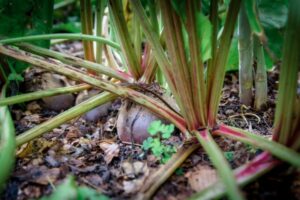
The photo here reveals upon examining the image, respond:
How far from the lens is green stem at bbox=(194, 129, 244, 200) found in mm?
597

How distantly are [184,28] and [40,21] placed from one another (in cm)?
57

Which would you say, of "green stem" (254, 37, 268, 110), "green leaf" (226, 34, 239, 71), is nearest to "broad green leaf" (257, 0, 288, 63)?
"green stem" (254, 37, 268, 110)

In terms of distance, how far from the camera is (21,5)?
1.13 m

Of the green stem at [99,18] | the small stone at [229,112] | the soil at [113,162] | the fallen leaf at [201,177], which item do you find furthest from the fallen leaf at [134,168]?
the green stem at [99,18]

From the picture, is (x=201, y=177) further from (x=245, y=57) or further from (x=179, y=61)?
(x=245, y=57)

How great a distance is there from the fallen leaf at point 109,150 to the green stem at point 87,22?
15.7 inches

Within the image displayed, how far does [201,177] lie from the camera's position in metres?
0.78

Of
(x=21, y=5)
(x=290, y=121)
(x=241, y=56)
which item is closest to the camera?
(x=290, y=121)

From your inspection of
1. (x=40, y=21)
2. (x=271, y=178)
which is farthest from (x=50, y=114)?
(x=271, y=178)

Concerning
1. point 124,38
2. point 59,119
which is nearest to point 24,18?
point 124,38

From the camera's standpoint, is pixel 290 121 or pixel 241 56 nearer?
pixel 290 121

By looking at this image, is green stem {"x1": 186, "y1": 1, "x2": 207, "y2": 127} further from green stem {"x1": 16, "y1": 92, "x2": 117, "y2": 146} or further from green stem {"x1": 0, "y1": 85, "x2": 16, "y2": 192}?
green stem {"x1": 0, "y1": 85, "x2": 16, "y2": 192}

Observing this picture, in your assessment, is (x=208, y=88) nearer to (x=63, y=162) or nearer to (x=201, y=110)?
(x=201, y=110)

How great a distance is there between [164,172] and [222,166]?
0.15m
